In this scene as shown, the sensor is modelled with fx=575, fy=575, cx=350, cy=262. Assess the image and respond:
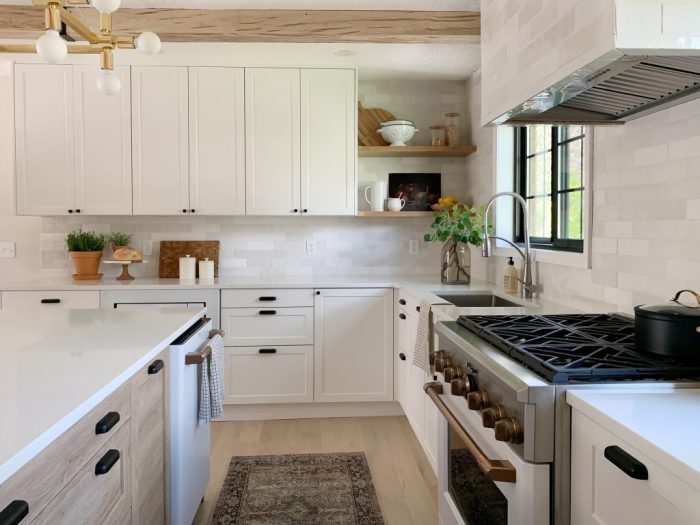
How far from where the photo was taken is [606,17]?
49.4 inches

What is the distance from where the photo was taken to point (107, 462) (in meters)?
1.33

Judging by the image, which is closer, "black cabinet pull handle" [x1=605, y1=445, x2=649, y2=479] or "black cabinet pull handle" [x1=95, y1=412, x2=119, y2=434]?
"black cabinet pull handle" [x1=605, y1=445, x2=649, y2=479]

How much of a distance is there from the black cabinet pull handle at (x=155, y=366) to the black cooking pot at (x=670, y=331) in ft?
4.51

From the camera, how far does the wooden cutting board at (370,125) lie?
427 centimetres

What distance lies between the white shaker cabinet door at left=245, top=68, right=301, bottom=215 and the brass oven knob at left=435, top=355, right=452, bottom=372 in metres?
2.27

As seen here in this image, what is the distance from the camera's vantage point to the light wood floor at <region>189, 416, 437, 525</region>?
2.62 meters

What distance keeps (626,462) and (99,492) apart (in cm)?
111

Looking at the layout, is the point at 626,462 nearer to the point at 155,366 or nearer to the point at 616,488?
the point at 616,488

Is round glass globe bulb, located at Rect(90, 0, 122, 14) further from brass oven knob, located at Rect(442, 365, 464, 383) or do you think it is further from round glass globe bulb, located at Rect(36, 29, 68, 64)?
brass oven knob, located at Rect(442, 365, 464, 383)

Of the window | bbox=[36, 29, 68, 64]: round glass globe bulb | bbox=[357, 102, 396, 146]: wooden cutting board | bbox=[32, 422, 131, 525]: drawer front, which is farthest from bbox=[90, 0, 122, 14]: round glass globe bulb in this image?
bbox=[357, 102, 396, 146]: wooden cutting board

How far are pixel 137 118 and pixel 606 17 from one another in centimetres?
335

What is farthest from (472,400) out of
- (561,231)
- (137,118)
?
(137,118)

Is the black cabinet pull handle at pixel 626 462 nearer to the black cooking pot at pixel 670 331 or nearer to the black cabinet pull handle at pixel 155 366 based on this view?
the black cooking pot at pixel 670 331

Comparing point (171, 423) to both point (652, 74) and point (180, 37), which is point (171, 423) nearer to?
point (652, 74)
